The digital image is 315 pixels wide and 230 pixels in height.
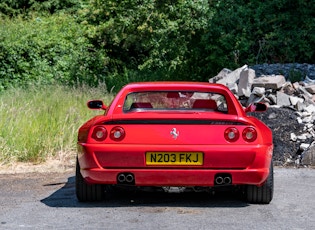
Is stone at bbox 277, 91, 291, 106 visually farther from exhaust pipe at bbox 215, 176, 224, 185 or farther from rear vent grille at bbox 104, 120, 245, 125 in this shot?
exhaust pipe at bbox 215, 176, 224, 185

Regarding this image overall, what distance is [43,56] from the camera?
25406 mm

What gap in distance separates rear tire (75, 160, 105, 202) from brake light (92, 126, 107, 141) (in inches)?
17.5

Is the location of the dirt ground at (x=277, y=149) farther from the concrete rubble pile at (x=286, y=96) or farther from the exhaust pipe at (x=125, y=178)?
the exhaust pipe at (x=125, y=178)

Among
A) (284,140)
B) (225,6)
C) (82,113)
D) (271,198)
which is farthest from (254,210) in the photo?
(225,6)

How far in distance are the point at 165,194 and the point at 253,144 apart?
5.27 feet

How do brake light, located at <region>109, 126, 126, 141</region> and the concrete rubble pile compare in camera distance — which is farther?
the concrete rubble pile

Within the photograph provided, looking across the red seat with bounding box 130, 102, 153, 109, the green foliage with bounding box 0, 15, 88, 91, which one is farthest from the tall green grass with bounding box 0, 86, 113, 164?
the green foliage with bounding box 0, 15, 88, 91

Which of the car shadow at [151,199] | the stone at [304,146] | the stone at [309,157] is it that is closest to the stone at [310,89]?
the stone at [304,146]

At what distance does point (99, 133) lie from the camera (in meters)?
9.24

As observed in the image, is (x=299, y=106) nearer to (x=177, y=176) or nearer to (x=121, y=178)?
(x=177, y=176)

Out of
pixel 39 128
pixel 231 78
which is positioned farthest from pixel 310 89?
pixel 39 128

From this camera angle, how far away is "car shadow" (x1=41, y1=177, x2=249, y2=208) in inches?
376

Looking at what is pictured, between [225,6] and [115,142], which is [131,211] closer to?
[115,142]

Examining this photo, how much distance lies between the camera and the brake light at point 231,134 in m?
9.16
